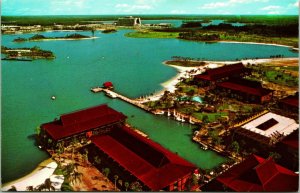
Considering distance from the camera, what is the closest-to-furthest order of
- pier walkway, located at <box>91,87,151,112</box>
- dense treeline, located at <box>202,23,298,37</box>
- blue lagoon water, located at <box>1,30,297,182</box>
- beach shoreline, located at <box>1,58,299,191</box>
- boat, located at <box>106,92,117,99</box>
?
beach shoreline, located at <box>1,58,299,191</box> < blue lagoon water, located at <box>1,30,297,182</box> < pier walkway, located at <box>91,87,151,112</box> < boat, located at <box>106,92,117,99</box> < dense treeline, located at <box>202,23,298,37</box>

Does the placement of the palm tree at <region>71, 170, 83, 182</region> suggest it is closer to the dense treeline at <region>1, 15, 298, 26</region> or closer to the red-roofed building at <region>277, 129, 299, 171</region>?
the red-roofed building at <region>277, 129, 299, 171</region>

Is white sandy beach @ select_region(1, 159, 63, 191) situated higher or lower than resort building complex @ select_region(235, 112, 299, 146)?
lower

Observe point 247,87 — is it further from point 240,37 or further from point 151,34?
point 151,34

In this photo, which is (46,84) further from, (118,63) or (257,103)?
(257,103)

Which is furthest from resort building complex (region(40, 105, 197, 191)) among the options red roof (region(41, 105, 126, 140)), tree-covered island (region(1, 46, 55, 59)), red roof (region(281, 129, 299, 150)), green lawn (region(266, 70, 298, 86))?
tree-covered island (region(1, 46, 55, 59))

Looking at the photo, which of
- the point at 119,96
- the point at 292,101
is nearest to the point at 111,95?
the point at 119,96

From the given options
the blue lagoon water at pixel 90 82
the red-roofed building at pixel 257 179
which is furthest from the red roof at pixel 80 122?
the red-roofed building at pixel 257 179

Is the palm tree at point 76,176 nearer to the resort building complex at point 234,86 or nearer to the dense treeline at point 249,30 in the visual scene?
the resort building complex at point 234,86

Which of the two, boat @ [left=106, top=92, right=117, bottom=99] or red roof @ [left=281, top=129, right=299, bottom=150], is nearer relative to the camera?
red roof @ [left=281, top=129, right=299, bottom=150]
